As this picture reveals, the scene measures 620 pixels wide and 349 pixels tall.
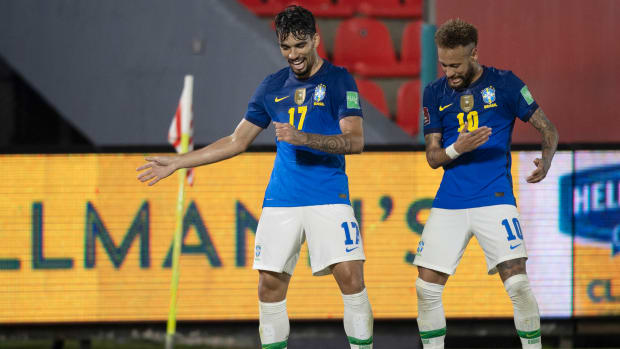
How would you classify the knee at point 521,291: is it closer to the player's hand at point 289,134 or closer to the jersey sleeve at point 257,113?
the player's hand at point 289,134

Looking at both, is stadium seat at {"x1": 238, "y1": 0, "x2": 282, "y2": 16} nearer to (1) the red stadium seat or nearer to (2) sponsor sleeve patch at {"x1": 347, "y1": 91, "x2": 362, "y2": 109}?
(1) the red stadium seat

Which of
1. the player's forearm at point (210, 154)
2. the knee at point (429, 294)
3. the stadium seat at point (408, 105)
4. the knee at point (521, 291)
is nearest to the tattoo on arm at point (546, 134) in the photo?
the knee at point (521, 291)

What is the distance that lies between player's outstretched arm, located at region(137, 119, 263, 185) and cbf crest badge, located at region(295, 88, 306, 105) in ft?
1.28

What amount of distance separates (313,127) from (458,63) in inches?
37.0

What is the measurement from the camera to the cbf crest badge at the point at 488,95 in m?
5.41

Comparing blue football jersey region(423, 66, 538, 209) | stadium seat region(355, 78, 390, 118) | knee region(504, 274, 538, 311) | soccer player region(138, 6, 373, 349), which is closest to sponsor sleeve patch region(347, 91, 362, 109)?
soccer player region(138, 6, 373, 349)

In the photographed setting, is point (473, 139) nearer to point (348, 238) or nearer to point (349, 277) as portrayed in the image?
point (348, 238)

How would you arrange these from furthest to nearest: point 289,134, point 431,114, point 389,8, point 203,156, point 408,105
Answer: point 389,8
point 408,105
point 431,114
point 203,156
point 289,134

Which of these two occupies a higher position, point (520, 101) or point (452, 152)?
point (520, 101)

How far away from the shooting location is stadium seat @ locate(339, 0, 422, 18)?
1198cm

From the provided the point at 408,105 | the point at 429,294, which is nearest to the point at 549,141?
the point at 429,294

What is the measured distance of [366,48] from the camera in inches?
453

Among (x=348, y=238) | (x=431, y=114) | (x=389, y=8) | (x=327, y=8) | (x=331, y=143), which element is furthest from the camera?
(x=389, y=8)

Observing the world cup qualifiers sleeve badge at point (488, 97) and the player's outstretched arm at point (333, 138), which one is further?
the world cup qualifiers sleeve badge at point (488, 97)
